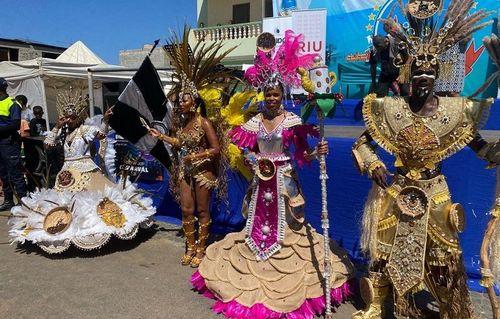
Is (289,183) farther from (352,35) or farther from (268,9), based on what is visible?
(268,9)

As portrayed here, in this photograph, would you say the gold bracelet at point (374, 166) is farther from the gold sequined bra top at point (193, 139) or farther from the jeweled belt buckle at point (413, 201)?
the gold sequined bra top at point (193, 139)

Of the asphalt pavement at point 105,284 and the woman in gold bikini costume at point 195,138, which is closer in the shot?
the asphalt pavement at point 105,284

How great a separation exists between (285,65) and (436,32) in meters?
1.22

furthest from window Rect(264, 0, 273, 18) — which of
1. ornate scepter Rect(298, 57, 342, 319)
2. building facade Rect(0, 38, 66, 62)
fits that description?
ornate scepter Rect(298, 57, 342, 319)

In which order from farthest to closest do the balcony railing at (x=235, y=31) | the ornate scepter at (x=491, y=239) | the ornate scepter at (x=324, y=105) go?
the balcony railing at (x=235, y=31) → the ornate scepter at (x=324, y=105) → the ornate scepter at (x=491, y=239)

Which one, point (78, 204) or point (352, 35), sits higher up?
point (352, 35)

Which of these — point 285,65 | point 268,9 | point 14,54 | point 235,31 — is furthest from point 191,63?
point 14,54

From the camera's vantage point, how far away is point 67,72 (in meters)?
8.94

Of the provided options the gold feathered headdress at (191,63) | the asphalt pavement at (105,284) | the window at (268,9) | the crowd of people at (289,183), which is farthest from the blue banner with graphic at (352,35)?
the asphalt pavement at (105,284)

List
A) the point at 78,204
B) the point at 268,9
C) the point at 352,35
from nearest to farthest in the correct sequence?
the point at 78,204 → the point at 352,35 → the point at 268,9

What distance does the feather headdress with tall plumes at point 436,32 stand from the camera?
8.58 ft

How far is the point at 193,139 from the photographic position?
14.1 ft

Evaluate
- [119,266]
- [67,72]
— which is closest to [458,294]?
[119,266]

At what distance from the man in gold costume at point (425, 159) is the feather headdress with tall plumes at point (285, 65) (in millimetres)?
811
